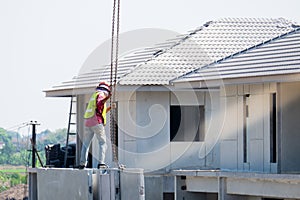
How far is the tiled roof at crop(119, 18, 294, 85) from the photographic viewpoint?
31250 millimetres

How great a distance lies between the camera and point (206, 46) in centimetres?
3250

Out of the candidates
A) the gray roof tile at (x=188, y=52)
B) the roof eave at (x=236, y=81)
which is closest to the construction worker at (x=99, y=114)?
the roof eave at (x=236, y=81)

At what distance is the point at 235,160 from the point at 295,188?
4072mm

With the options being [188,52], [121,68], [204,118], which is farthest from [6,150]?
[204,118]

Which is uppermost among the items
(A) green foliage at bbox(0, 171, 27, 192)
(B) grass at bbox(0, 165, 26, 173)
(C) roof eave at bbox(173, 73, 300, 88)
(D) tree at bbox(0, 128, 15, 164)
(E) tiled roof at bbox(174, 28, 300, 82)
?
(E) tiled roof at bbox(174, 28, 300, 82)

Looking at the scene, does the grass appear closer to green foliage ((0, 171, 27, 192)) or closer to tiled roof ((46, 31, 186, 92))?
green foliage ((0, 171, 27, 192))

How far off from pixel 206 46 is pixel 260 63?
18.1 feet

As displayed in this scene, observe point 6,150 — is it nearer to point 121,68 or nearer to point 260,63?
point 121,68

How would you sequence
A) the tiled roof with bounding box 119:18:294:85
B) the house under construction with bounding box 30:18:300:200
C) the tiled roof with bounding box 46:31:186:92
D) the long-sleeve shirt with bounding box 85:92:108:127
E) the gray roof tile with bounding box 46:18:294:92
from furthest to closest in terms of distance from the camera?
1. the tiled roof with bounding box 46:31:186:92
2. the gray roof tile with bounding box 46:18:294:92
3. the tiled roof with bounding box 119:18:294:85
4. the long-sleeve shirt with bounding box 85:92:108:127
5. the house under construction with bounding box 30:18:300:200

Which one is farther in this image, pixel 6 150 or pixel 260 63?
pixel 6 150

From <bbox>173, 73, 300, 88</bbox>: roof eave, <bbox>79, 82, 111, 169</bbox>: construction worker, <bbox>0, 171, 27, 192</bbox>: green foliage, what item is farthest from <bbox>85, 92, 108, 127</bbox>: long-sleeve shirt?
<bbox>0, 171, 27, 192</bbox>: green foliage

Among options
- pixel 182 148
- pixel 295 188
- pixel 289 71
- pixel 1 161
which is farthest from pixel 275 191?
pixel 1 161

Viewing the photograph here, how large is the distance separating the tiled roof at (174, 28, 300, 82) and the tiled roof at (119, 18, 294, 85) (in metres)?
2.27

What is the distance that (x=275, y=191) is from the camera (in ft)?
81.6
